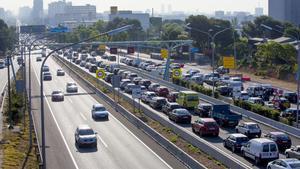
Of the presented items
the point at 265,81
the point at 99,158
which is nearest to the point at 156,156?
the point at 99,158

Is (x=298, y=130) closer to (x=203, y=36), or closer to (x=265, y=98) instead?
(x=265, y=98)

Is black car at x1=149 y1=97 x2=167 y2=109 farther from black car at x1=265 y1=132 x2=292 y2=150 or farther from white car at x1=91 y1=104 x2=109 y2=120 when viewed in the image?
black car at x1=265 y1=132 x2=292 y2=150

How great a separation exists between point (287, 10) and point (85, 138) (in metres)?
136

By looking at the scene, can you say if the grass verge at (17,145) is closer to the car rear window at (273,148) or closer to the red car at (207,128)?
the red car at (207,128)

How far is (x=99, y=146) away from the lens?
36094 millimetres

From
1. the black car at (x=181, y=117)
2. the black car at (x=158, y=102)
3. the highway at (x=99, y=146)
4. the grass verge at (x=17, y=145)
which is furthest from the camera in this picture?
the black car at (x=158, y=102)

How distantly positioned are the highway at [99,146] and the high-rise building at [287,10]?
388 feet

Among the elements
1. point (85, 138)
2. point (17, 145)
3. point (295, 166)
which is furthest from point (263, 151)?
point (17, 145)

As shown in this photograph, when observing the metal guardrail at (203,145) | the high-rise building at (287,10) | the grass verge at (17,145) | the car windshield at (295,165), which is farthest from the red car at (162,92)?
the high-rise building at (287,10)

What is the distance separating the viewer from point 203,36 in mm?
118688

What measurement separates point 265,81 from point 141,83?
65.7ft

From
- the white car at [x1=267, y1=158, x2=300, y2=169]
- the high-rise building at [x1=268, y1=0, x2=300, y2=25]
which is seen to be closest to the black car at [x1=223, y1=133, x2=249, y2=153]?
the white car at [x1=267, y1=158, x2=300, y2=169]

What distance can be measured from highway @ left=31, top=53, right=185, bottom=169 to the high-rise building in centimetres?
11826

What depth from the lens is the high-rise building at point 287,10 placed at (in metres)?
161
